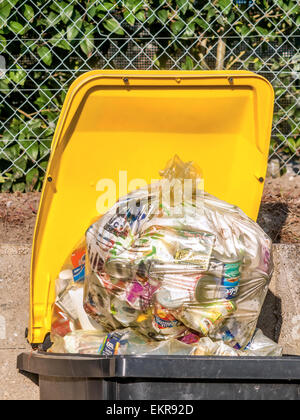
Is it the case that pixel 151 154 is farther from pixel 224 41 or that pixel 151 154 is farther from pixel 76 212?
pixel 224 41

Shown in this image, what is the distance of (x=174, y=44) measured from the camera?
3.48 m

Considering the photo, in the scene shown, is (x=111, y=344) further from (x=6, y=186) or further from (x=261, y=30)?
(x=261, y=30)

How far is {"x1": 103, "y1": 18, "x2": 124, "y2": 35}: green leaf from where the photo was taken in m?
3.35

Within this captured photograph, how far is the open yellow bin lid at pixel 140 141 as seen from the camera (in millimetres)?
2469

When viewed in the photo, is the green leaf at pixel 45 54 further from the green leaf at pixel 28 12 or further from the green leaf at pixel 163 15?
the green leaf at pixel 163 15

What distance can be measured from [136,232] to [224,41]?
1.69 m

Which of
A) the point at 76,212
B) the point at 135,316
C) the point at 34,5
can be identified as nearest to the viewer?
the point at 135,316

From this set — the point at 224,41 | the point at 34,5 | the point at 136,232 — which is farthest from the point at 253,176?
the point at 34,5

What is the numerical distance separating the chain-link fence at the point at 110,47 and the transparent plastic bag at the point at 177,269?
1.24 m

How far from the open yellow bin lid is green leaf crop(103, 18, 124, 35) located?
0.99 m

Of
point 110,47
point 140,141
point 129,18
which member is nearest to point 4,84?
point 110,47

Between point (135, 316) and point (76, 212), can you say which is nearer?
point (135, 316)

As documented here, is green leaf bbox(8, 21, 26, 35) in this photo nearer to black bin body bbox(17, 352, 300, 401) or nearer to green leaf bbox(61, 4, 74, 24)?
green leaf bbox(61, 4, 74, 24)

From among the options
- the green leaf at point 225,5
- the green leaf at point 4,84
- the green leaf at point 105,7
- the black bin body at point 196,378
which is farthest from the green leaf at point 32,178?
the black bin body at point 196,378
